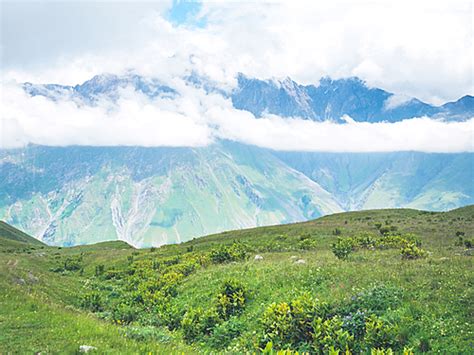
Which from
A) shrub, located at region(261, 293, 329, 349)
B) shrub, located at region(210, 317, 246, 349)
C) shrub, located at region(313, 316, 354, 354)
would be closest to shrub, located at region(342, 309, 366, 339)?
shrub, located at region(313, 316, 354, 354)

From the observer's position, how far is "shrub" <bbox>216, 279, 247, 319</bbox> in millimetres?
19172

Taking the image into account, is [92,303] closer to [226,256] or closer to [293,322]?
[226,256]

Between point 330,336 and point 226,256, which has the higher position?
point 330,336

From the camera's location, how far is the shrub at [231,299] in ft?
62.9

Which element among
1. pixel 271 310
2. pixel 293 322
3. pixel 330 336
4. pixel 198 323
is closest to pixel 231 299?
pixel 198 323

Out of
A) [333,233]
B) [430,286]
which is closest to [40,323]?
[430,286]

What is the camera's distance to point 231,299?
19922 mm

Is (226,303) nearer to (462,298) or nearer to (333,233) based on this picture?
(462,298)

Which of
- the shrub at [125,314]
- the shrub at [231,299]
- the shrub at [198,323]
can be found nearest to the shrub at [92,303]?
the shrub at [125,314]

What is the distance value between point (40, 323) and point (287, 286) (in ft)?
37.9

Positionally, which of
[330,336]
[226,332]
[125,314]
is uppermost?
[330,336]

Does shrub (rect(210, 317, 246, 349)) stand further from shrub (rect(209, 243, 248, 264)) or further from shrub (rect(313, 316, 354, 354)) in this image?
shrub (rect(209, 243, 248, 264))

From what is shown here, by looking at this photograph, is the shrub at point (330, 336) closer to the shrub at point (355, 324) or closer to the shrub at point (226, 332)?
the shrub at point (355, 324)

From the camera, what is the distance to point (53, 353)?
12.4 metres
